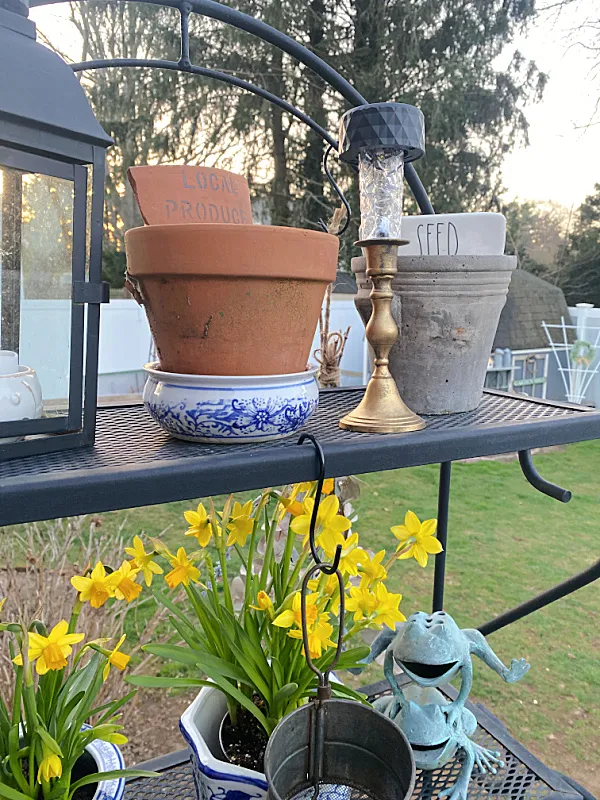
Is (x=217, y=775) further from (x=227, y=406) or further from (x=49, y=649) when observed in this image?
(x=227, y=406)

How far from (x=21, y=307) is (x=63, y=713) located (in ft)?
1.78

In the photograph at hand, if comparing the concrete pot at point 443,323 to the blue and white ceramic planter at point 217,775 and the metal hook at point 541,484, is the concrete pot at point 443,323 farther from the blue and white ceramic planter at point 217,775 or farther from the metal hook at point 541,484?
the blue and white ceramic planter at point 217,775

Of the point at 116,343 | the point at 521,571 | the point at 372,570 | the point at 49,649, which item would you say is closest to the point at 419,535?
the point at 372,570

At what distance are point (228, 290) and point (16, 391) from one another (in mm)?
199

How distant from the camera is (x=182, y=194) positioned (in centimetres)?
64

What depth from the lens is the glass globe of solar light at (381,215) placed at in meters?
0.65

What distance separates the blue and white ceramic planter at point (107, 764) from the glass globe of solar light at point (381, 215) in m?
0.55

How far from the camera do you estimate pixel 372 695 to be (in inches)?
45.0

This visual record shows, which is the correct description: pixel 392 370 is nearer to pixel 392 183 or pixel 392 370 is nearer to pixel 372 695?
pixel 392 183

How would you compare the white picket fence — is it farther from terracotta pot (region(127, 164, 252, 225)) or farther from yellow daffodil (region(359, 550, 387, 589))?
yellow daffodil (region(359, 550, 387, 589))

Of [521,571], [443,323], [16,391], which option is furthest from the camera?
[521,571]

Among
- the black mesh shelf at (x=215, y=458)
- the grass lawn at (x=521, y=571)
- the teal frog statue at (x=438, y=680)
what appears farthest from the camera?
the grass lawn at (x=521, y=571)

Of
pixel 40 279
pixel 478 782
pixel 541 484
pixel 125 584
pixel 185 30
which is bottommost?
pixel 478 782

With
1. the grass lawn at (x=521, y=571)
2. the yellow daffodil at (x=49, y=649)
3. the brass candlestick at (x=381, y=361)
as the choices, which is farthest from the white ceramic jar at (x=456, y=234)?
the grass lawn at (x=521, y=571)
